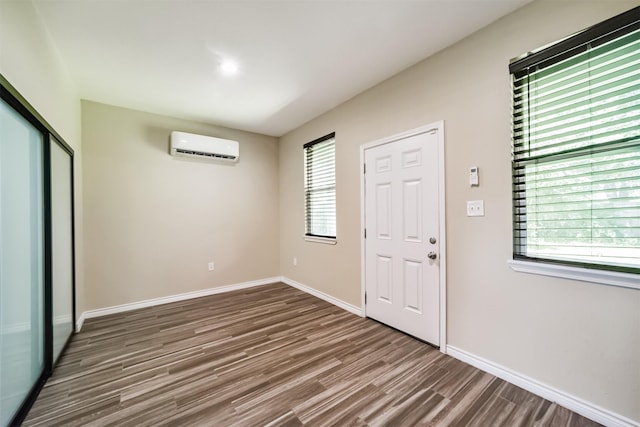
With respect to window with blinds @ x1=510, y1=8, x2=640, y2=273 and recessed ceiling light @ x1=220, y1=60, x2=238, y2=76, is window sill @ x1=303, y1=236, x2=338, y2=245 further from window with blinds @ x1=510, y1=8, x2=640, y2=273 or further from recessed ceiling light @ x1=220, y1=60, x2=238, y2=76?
recessed ceiling light @ x1=220, y1=60, x2=238, y2=76

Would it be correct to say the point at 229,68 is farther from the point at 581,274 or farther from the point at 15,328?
the point at 581,274

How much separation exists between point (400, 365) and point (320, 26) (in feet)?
9.02

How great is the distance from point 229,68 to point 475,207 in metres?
2.57

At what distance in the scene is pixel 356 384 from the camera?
1856 millimetres

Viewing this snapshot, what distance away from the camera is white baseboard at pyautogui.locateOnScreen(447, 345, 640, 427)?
4.78 ft

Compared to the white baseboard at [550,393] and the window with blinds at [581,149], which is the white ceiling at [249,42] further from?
the white baseboard at [550,393]

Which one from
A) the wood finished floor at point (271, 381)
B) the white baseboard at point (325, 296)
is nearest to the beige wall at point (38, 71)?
the wood finished floor at point (271, 381)

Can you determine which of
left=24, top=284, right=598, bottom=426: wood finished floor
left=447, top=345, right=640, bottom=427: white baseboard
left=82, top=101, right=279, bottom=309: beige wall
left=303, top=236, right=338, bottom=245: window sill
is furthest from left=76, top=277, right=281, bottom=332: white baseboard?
left=447, top=345, right=640, bottom=427: white baseboard

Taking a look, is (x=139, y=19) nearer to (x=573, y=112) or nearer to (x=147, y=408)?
(x=147, y=408)

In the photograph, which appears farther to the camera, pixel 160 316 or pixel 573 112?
pixel 160 316

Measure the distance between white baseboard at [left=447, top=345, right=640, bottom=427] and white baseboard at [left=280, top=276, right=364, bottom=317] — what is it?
3.90ft

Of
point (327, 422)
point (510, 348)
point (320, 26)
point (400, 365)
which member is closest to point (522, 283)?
point (510, 348)

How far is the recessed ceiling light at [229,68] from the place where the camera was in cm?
241

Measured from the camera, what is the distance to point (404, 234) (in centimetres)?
259
